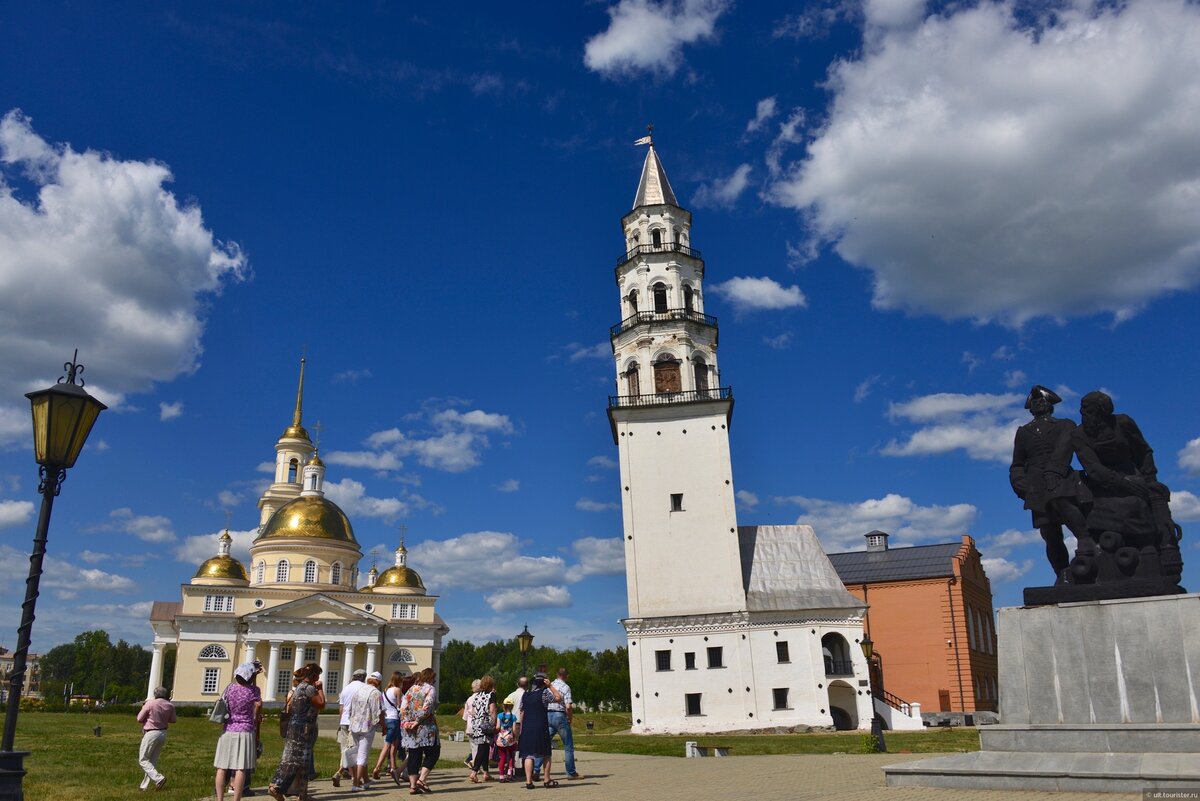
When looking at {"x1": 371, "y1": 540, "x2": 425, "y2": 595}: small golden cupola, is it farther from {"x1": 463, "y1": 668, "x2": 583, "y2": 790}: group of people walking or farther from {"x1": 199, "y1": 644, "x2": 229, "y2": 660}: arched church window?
{"x1": 463, "y1": 668, "x2": 583, "y2": 790}: group of people walking

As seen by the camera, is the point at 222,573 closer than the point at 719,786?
No

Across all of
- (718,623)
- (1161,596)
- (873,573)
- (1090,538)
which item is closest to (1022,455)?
(1090,538)

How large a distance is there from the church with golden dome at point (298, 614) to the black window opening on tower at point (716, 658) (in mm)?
34536

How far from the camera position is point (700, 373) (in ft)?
133

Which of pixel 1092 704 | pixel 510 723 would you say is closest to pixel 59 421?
pixel 510 723

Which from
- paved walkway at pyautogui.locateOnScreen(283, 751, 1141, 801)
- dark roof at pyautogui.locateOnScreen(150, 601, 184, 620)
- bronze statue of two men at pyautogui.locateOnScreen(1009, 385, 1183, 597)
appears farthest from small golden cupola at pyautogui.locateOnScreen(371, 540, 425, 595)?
bronze statue of two men at pyautogui.locateOnScreen(1009, 385, 1183, 597)

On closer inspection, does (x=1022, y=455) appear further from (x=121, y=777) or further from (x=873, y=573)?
(x=873, y=573)

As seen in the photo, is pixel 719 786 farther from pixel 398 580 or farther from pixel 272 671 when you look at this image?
Result: pixel 398 580

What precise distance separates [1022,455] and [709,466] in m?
26.7

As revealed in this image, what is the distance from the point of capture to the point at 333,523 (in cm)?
6738

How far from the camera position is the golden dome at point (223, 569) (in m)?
63.1

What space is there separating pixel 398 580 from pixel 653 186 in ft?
132

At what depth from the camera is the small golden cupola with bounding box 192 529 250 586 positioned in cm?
6275

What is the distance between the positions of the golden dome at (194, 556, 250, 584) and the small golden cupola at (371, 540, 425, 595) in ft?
32.4
